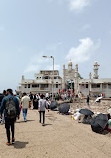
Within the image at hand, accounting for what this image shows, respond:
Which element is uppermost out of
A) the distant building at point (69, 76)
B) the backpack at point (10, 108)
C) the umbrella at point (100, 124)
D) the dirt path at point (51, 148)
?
the distant building at point (69, 76)

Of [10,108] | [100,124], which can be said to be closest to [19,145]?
[10,108]

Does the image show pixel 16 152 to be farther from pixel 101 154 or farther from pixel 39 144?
pixel 101 154

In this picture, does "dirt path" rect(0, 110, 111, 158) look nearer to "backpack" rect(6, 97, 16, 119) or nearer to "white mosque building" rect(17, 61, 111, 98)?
"backpack" rect(6, 97, 16, 119)

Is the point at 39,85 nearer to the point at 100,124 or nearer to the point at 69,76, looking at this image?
the point at 69,76

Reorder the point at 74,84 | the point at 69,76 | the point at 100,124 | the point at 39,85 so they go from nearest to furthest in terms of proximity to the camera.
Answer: the point at 100,124 → the point at 74,84 → the point at 69,76 → the point at 39,85

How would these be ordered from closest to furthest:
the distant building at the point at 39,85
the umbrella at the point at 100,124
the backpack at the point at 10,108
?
1. the backpack at the point at 10,108
2. the umbrella at the point at 100,124
3. the distant building at the point at 39,85

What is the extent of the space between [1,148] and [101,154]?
308 cm

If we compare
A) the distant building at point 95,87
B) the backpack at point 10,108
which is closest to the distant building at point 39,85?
the distant building at point 95,87

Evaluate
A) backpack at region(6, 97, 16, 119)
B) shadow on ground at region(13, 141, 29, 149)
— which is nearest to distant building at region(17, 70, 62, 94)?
shadow on ground at region(13, 141, 29, 149)

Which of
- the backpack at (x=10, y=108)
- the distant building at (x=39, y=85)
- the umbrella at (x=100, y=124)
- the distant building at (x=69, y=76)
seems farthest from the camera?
the distant building at (x=39, y=85)

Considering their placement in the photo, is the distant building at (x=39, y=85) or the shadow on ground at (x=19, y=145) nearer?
the shadow on ground at (x=19, y=145)

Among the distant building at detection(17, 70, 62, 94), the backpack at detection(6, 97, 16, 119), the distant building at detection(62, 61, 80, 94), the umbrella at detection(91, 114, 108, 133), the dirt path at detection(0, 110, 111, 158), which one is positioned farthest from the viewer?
the distant building at detection(17, 70, 62, 94)

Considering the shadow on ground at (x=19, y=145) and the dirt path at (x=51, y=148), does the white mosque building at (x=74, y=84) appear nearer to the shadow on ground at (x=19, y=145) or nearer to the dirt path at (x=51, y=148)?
the dirt path at (x=51, y=148)

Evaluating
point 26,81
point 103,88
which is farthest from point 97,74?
point 26,81
